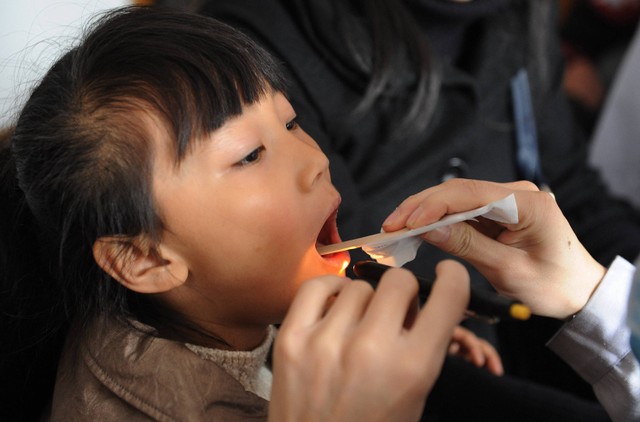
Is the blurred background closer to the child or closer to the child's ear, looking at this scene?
the child

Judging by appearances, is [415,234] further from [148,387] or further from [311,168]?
[148,387]

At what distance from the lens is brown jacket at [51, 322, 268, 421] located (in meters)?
0.70

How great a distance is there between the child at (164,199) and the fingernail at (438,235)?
0.12 meters

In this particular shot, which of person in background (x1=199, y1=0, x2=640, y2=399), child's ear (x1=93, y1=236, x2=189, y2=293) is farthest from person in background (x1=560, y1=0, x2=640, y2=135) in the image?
child's ear (x1=93, y1=236, x2=189, y2=293)

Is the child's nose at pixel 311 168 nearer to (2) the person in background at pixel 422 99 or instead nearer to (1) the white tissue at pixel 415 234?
(1) the white tissue at pixel 415 234

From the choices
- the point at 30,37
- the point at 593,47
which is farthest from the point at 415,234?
the point at 593,47

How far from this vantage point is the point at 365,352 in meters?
0.53

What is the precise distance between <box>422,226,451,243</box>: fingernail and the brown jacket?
0.24 metres

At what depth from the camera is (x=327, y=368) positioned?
54 centimetres

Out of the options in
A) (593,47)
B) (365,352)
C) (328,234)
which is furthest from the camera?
(593,47)

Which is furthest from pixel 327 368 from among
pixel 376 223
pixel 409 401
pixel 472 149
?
pixel 472 149

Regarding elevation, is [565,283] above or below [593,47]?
above

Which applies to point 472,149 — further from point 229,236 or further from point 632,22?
point 632,22

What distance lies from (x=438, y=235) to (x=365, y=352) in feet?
0.66
